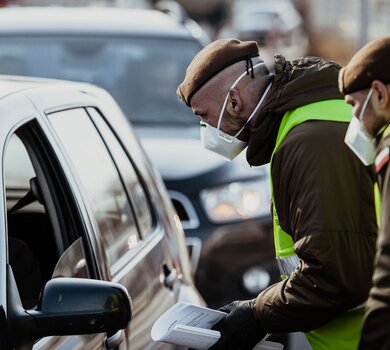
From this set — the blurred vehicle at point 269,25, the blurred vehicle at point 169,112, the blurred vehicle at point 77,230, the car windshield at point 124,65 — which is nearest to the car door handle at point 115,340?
the blurred vehicle at point 77,230

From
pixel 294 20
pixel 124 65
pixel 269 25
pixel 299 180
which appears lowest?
pixel 294 20

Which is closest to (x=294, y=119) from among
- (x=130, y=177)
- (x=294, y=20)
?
(x=130, y=177)

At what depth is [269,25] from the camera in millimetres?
39500

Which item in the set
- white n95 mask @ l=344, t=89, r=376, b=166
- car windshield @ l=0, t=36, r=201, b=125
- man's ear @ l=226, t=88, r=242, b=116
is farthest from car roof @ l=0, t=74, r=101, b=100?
car windshield @ l=0, t=36, r=201, b=125

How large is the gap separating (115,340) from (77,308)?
669 mm

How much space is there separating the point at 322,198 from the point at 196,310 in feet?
2.33

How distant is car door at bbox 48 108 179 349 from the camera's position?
14.1ft

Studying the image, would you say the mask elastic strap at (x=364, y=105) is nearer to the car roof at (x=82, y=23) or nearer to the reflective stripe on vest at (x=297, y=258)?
the reflective stripe on vest at (x=297, y=258)

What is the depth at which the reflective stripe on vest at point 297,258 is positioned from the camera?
3.71 meters

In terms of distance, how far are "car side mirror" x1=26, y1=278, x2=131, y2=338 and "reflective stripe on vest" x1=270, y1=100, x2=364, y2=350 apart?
0.65m

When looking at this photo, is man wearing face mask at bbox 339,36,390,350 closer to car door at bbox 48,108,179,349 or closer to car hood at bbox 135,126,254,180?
car door at bbox 48,108,179,349

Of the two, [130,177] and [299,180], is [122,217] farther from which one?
[299,180]

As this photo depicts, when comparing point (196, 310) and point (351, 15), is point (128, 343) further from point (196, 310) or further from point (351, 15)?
point (351, 15)

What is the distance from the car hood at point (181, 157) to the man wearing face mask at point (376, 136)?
425 centimetres
